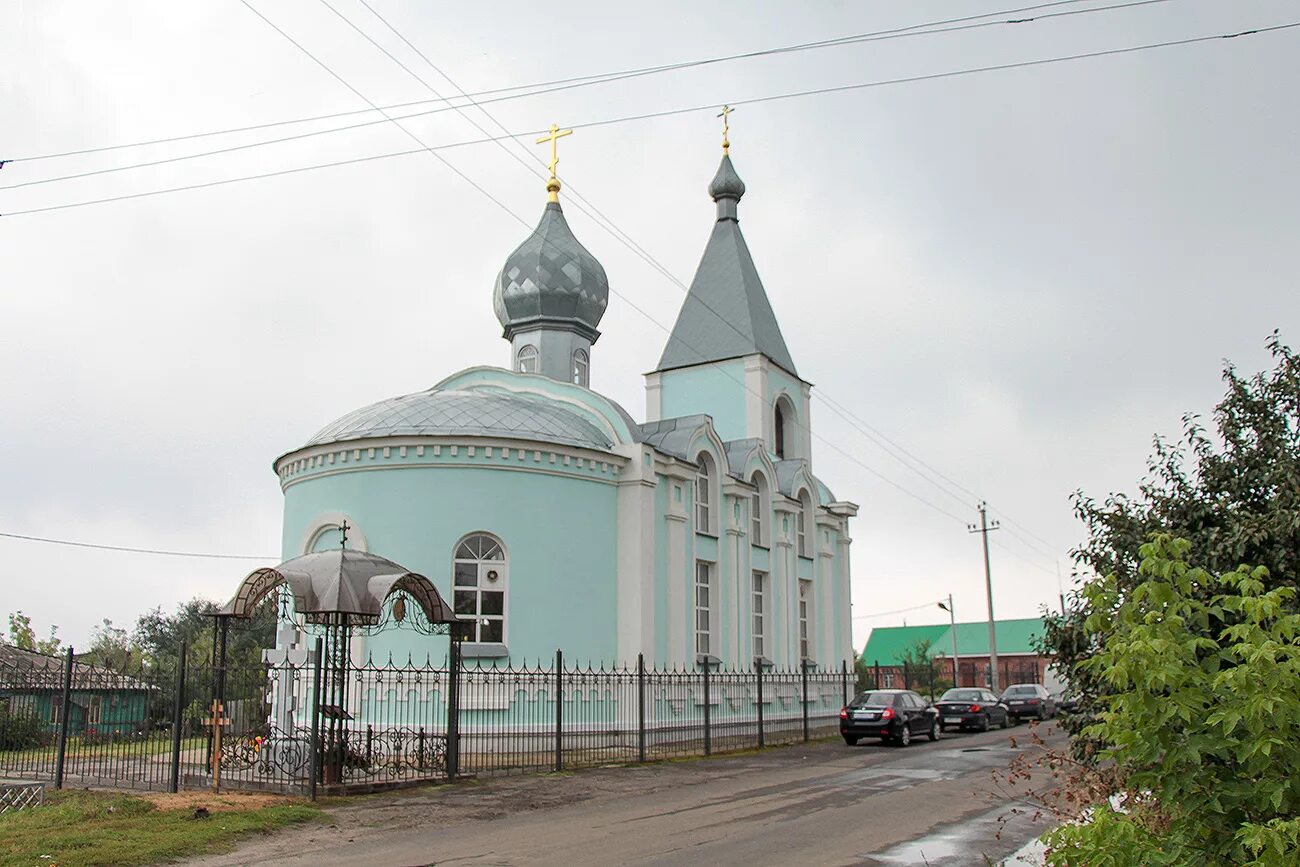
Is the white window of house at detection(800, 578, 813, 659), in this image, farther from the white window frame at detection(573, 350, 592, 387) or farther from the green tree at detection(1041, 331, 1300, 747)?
the green tree at detection(1041, 331, 1300, 747)

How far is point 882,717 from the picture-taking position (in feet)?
75.2

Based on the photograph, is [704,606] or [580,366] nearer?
[704,606]

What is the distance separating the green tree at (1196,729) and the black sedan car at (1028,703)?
1251 inches

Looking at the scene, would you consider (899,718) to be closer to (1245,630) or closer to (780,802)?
(780,802)

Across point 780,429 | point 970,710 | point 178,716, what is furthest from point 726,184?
point 178,716

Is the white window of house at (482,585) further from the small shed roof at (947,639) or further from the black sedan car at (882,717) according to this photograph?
the small shed roof at (947,639)

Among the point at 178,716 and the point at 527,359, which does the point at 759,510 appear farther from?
the point at 178,716

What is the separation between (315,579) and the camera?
1488 centimetres

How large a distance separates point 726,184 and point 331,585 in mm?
21946

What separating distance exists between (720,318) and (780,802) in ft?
63.7

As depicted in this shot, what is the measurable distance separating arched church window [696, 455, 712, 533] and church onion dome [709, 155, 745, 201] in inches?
453

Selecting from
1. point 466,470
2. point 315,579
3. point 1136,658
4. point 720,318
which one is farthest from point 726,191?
point 1136,658

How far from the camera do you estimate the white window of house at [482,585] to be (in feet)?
64.5

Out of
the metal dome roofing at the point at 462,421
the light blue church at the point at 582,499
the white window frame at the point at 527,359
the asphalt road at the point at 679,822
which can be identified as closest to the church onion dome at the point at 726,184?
the light blue church at the point at 582,499
